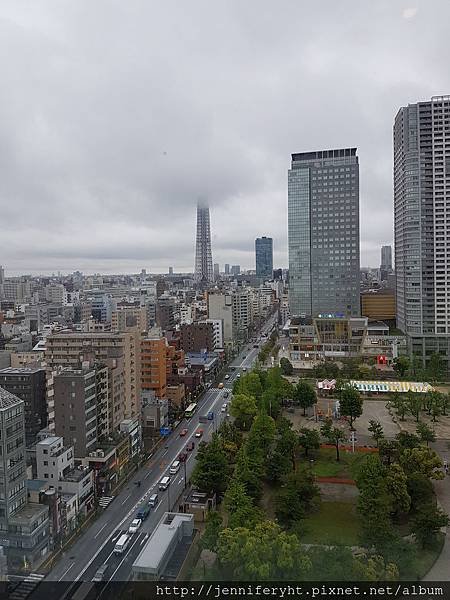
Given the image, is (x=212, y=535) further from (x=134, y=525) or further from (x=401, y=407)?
(x=401, y=407)

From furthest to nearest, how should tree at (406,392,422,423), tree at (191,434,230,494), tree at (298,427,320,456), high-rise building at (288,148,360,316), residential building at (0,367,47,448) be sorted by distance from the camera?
high-rise building at (288,148,360,316) < tree at (406,392,422,423) < residential building at (0,367,47,448) < tree at (298,427,320,456) < tree at (191,434,230,494)

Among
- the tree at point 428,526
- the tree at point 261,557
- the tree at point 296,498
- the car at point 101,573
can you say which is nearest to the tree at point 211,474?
the tree at point 296,498

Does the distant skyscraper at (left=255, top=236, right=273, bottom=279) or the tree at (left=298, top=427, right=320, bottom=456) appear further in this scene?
the distant skyscraper at (left=255, top=236, right=273, bottom=279)

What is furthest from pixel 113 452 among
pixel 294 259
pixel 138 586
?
pixel 294 259

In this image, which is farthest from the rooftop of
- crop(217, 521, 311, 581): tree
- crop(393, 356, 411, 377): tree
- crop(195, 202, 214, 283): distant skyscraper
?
crop(195, 202, 214, 283): distant skyscraper

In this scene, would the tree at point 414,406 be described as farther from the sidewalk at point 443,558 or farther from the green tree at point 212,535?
the green tree at point 212,535

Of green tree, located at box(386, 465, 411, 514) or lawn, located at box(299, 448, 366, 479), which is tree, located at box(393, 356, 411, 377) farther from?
green tree, located at box(386, 465, 411, 514)

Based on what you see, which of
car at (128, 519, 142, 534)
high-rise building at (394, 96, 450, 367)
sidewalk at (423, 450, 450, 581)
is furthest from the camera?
high-rise building at (394, 96, 450, 367)

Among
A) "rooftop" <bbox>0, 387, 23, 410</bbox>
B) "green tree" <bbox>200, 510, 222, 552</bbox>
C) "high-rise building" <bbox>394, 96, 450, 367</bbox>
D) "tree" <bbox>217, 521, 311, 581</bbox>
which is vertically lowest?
"green tree" <bbox>200, 510, 222, 552</bbox>
